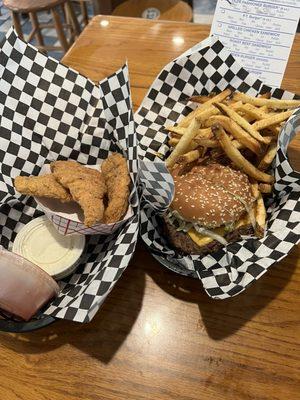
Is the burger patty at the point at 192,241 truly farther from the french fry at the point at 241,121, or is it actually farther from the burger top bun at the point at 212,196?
the french fry at the point at 241,121

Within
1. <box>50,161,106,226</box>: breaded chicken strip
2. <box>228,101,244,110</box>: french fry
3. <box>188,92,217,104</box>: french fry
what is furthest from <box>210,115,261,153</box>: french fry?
<box>50,161,106,226</box>: breaded chicken strip

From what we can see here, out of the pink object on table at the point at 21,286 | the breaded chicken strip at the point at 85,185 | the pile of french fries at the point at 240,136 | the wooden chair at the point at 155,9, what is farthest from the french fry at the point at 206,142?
the wooden chair at the point at 155,9

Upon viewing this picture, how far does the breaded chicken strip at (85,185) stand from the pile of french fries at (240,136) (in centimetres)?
29

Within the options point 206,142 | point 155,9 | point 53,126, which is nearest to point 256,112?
point 206,142

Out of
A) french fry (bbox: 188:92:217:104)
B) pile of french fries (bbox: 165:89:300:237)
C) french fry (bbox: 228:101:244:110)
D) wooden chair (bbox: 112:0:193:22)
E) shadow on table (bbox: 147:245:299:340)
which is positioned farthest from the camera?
wooden chair (bbox: 112:0:193:22)

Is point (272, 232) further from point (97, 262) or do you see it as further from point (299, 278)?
point (97, 262)

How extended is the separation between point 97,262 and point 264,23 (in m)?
1.22

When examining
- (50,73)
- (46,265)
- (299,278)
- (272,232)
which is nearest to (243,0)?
(50,73)

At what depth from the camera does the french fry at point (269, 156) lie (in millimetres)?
1383

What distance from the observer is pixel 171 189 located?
1157mm

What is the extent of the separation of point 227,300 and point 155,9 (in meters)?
2.84

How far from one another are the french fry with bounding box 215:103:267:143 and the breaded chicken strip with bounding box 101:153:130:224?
414 millimetres

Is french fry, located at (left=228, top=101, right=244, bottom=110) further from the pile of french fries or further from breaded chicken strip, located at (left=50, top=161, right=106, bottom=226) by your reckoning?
breaded chicken strip, located at (left=50, top=161, right=106, bottom=226)

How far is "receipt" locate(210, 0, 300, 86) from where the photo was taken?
161 centimetres
